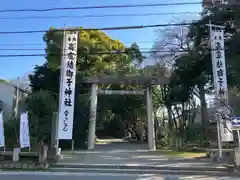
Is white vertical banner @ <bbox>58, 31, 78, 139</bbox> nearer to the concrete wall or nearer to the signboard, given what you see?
the signboard

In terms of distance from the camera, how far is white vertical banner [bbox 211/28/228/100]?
14.1 m

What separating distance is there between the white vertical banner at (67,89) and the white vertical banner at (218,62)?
7.52m

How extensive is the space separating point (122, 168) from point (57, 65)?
1308 cm

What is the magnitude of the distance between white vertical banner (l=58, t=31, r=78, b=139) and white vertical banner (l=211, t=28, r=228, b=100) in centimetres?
752

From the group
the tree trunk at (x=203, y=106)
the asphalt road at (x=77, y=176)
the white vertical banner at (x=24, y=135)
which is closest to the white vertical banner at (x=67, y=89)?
the white vertical banner at (x=24, y=135)

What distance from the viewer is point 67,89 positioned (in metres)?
14.6

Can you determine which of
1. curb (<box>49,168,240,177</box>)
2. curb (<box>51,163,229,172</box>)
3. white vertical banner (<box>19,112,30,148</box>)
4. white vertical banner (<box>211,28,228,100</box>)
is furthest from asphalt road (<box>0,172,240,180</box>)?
white vertical banner (<box>211,28,228,100</box>)

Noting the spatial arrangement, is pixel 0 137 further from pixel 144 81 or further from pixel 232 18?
pixel 232 18

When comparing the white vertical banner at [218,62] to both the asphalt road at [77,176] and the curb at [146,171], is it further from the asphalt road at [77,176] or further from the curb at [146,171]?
the asphalt road at [77,176]

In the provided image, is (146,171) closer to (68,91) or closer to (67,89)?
(68,91)

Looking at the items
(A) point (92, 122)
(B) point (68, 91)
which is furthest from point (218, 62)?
(A) point (92, 122)

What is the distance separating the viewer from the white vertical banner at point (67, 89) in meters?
13.9

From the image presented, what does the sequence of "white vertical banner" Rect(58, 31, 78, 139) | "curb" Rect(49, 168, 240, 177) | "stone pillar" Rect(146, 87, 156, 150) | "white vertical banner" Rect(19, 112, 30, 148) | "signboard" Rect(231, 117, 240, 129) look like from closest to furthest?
"curb" Rect(49, 168, 240, 177) < "signboard" Rect(231, 117, 240, 129) < "white vertical banner" Rect(19, 112, 30, 148) < "white vertical banner" Rect(58, 31, 78, 139) < "stone pillar" Rect(146, 87, 156, 150)

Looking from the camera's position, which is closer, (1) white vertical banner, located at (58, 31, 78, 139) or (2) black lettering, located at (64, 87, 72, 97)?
(1) white vertical banner, located at (58, 31, 78, 139)
